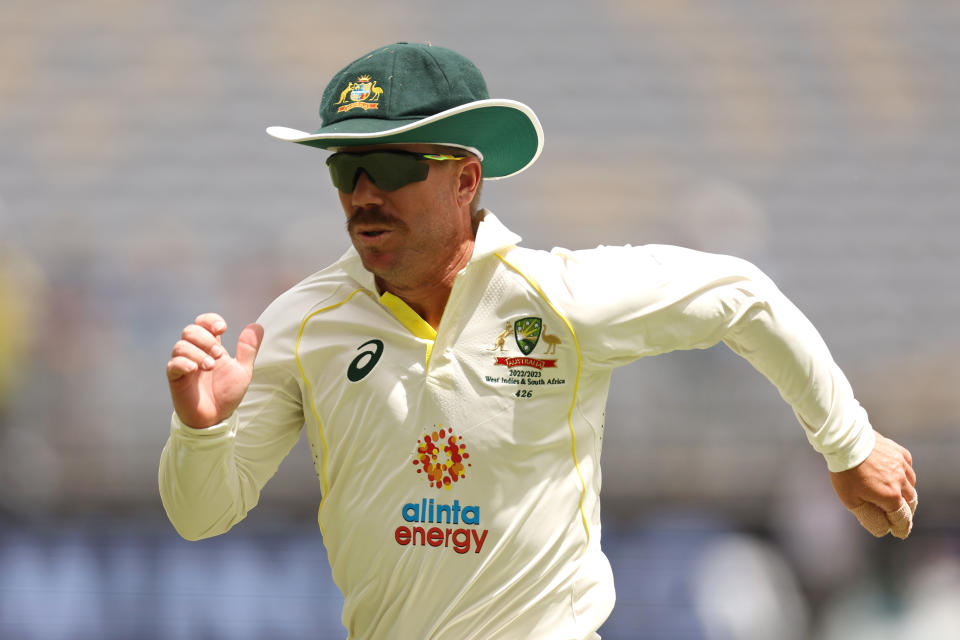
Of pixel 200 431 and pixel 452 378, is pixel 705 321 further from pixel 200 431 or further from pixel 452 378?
pixel 200 431

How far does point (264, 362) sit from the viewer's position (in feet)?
10.3

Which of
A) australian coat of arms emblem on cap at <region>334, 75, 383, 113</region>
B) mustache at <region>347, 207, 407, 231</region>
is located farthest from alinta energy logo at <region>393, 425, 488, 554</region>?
australian coat of arms emblem on cap at <region>334, 75, 383, 113</region>

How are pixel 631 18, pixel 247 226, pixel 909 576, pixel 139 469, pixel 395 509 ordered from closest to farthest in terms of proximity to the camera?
pixel 395 509 < pixel 909 576 < pixel 139 469 < pixel 247 226 < pixel 631 18

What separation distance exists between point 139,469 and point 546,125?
12.0 ft

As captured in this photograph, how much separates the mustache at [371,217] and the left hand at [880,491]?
1.30 meters

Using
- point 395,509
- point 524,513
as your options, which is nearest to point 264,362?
point 395,509

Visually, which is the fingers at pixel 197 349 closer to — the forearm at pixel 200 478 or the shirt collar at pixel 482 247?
the forearm at pixel 200 478

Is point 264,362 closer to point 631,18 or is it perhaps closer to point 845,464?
point 845,464

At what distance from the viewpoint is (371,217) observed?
3004mm

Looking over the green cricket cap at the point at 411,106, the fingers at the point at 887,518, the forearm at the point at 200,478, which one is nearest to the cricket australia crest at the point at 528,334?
the green cricket cap at the point at 411,106

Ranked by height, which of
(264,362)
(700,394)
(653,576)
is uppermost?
(264,362)

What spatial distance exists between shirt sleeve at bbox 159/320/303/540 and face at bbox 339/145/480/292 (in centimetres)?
35

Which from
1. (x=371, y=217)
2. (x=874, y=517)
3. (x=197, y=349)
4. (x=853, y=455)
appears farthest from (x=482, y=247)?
(x=874, y=517)

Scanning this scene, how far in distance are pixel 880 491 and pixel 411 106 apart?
4.88 ft
